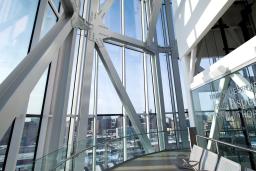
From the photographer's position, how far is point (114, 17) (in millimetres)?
10289

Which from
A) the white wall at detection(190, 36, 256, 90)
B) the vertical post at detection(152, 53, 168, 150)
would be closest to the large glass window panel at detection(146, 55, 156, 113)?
the vertical post at detection(152, 53, 168, 150)

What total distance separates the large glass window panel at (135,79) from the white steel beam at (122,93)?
97cm

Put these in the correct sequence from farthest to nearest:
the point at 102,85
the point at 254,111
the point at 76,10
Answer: the point at 102,85 → the point at 76,10 → the point at 254,111

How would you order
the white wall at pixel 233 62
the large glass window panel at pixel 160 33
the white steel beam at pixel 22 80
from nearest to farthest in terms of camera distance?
1. the white steel beam at pixel 22 80
2. the white wall at pixel 233 62
3. the large glass window panel at pixel 160 33

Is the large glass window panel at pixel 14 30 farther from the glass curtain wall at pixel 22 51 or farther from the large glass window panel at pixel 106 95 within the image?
the large glass window panel at pixel 106 95

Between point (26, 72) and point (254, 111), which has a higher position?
point (26, 72)

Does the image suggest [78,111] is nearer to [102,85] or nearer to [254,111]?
[102,85]

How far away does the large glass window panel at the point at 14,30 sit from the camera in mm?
3393

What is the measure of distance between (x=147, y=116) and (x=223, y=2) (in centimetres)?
699

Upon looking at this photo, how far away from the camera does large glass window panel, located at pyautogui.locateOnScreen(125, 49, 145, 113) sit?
9.70 metres

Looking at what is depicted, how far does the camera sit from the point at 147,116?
9.91 m

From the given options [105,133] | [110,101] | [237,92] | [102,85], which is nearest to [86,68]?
[102,85]

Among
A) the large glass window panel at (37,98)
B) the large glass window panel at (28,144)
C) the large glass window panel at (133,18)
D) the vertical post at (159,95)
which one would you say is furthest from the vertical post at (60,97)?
the vertical post at (159,95)

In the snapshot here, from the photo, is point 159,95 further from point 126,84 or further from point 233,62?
point 233,62
